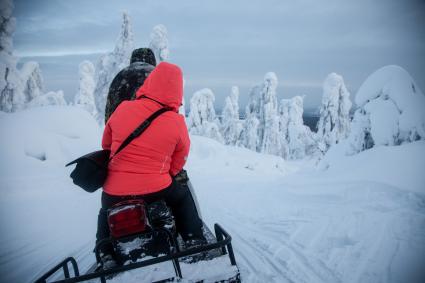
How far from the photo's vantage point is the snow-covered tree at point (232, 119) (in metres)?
47.2

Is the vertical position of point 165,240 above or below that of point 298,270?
above

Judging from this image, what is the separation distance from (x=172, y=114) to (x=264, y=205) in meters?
4.93

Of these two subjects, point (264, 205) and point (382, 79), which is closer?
point (264, 205)

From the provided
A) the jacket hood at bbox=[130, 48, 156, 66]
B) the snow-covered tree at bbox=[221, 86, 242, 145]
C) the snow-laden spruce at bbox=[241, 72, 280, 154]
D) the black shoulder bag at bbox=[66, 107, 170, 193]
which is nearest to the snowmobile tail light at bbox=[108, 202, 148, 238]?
the black shoulder bag at bbox=[66, 107, 170, 193]

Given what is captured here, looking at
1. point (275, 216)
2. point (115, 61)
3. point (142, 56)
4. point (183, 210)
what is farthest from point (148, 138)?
point (115, 61)

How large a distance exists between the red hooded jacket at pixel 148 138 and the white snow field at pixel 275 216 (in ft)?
2.31

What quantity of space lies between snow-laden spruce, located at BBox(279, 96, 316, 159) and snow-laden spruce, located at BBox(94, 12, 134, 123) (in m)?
28.3

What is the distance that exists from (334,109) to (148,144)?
1662 inches

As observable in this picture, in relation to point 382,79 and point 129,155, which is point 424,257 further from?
point 382,79

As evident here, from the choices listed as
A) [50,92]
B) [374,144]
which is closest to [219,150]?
[374,144]

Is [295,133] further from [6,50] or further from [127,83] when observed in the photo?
[127,83]

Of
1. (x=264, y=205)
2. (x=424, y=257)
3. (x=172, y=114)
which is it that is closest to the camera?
(x=172, y=114)

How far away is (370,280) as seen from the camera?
2977 mm

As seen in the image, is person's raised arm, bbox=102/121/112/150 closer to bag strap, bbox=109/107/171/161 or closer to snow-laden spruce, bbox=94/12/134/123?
bag strap, bbox=109/107/171/161
